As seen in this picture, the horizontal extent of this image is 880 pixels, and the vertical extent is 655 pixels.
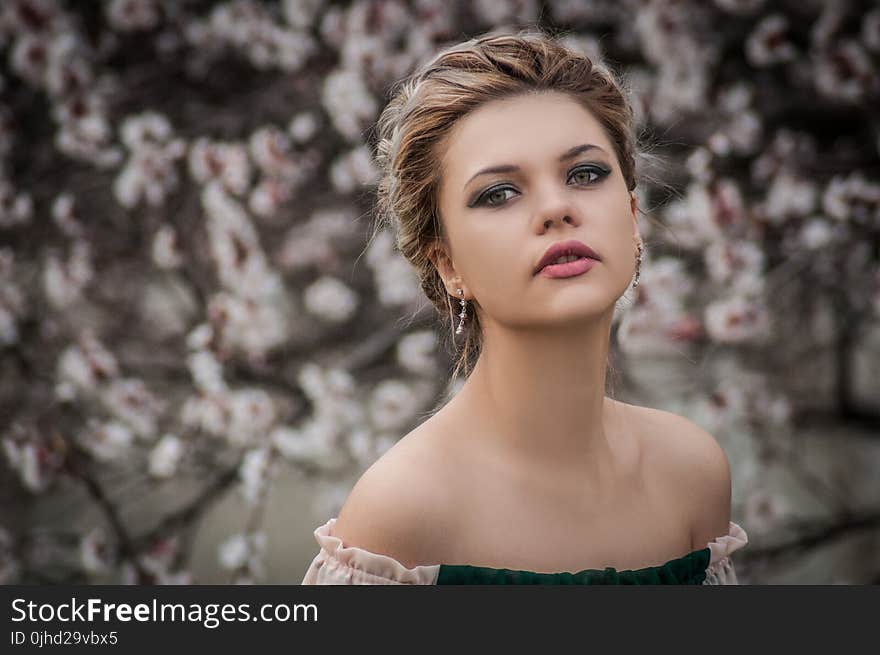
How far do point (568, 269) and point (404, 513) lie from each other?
1.23 feet

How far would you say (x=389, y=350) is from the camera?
9.75 ft

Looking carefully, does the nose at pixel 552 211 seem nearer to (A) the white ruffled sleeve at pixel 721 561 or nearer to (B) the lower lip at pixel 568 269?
(B) the lower lip at pixel 568 269

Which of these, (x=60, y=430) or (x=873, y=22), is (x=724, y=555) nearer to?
(x=873, y=22)

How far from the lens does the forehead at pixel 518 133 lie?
1.23 meters

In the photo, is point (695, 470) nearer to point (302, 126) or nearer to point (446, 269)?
point (446, 269)

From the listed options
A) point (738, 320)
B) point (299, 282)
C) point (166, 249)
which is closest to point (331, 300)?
point (299, 282)

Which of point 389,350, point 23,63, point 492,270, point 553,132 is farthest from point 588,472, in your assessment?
point 23,63

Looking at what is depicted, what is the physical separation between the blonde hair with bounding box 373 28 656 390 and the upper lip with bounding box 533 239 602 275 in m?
0.19

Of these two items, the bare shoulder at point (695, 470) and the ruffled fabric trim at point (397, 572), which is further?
the bare shoulder at point (695, 470)

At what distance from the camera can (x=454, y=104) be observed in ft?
4.23

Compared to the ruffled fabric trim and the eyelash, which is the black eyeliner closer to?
the eyelash

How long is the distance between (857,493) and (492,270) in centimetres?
199

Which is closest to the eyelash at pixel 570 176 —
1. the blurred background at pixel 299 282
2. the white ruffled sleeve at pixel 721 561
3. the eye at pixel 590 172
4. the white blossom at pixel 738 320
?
the eye at pixel 590 172

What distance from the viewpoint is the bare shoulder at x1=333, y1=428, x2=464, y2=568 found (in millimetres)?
1230
